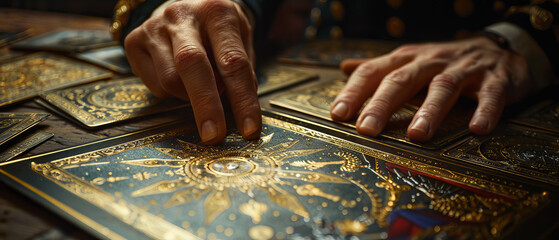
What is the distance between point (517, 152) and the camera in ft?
2.60

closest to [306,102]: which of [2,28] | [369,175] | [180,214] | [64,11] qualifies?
[369,175]

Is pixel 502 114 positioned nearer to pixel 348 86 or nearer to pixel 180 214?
pixel 348 86

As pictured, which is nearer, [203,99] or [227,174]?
[227,174]

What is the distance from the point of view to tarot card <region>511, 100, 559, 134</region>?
93 centimetres

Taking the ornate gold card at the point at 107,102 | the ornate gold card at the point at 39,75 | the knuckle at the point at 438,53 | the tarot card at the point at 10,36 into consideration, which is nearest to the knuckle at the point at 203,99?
the ornate gold card at the point at 107,102

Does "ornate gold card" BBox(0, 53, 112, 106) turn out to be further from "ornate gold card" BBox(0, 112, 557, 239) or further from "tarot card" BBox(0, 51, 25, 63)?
"ornate gold card" BBox(0, 112, 557, 239)

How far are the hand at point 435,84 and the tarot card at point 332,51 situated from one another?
38 centimetres

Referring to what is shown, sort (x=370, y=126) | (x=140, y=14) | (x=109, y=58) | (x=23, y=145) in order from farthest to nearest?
(x=109, y=58) < (x=140, y=14) < (x=370, y=126) < (x=23, y=145)

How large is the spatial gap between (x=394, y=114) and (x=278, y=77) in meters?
0.44

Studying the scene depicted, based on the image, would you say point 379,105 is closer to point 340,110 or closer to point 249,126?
point 340,110

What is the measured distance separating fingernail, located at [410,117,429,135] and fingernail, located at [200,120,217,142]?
40cm

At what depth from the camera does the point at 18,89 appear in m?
1.12

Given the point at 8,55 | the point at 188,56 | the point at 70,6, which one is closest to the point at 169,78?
the point at 188,56

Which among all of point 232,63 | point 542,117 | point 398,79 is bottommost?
point 542,117
